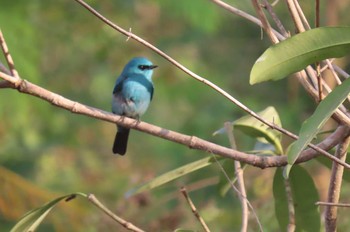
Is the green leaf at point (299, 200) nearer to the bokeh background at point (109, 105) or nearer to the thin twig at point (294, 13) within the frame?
the thin twig at point (294, 13)

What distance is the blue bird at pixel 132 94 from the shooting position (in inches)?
183

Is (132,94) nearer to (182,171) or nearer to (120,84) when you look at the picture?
(120,84)

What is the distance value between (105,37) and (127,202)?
472cm

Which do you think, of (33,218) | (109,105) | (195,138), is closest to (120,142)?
(33,218)

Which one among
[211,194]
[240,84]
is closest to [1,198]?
[211,194]

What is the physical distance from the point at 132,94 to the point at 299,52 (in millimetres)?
2575

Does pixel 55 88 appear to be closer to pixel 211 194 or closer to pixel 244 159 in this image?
pixel 211 194

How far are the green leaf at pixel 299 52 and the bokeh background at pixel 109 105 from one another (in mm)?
2363

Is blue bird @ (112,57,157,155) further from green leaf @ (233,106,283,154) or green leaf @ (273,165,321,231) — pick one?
green leaf @ (273,165,321,231)

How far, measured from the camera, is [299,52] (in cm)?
217

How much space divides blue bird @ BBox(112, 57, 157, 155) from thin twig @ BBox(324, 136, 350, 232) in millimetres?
2399

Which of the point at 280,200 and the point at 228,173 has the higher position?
the point at 228,173

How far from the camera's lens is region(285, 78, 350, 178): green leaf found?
6.46ft

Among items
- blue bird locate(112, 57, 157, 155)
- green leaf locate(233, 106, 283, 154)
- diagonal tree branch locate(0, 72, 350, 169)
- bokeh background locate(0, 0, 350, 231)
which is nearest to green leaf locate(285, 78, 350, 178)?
diagonal tree branch locate(0, 72, 350, 169)
